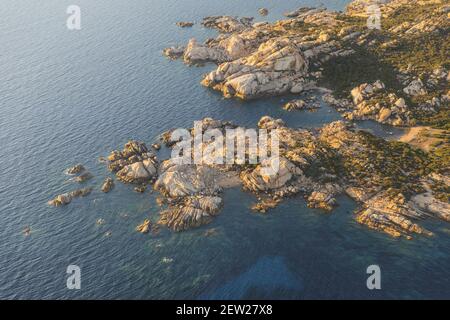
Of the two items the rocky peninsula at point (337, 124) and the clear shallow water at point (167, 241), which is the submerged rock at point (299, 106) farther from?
the clear shallow water at point (167, 241)

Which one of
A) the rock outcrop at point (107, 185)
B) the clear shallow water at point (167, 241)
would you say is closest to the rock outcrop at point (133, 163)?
the rock outcrop at point (107, 185)

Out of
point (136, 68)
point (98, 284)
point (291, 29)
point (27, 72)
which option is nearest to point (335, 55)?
point (291, 29)

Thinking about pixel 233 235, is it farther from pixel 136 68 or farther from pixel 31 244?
pixel 136 68

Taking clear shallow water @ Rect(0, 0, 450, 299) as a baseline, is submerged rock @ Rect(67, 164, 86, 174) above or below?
above

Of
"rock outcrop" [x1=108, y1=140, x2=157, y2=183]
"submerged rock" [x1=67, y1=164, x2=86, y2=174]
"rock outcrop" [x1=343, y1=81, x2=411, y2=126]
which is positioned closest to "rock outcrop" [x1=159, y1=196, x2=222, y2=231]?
"rock outcrop" [x1=108, y1=140, x2=157, y2=183]

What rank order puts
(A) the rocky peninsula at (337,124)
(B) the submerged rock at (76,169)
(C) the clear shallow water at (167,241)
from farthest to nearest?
(B) the submerged rock at (76,169) → (A) the rocky peninsula at (337,124) → (C) the clear shallow water at (167,241)

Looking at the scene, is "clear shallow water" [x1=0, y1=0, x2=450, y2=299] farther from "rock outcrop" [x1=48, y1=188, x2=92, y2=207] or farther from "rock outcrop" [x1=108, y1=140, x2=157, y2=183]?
"rock outcrop" [x1=108, y1=140, x2=157, y2=183]

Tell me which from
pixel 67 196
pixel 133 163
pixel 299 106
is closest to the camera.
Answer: pixel 67 196

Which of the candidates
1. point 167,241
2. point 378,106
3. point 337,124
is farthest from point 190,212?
point 378,106

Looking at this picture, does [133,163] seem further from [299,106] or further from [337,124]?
→ [337,124]

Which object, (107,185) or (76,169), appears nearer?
(107,185)
